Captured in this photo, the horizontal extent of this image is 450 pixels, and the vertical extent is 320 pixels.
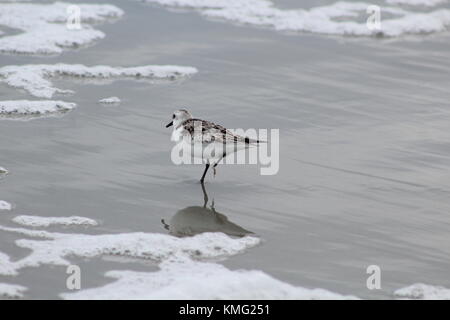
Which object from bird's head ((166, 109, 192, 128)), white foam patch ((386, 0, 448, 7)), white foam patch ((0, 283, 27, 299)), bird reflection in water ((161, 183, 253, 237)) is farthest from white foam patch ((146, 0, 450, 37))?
white foam patch ((0, 283, 27, 299))

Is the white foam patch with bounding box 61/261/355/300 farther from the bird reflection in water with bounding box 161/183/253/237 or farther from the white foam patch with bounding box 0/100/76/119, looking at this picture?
the white foam patch with bounding box 0/100/76/119

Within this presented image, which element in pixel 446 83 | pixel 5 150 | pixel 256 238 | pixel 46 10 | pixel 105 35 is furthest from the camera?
pixel 46 10

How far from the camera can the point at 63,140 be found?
30.8 feet

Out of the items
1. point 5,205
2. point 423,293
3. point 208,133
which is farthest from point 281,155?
point 423,293

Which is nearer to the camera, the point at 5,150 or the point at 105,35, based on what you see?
the point at 5,150

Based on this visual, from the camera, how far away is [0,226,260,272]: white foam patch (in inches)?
272

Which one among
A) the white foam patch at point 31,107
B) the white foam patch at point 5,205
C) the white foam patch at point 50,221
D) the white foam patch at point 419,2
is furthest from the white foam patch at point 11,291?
the white foam patch at point 419,2

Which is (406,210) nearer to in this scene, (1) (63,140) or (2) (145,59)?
(1) (63,140)

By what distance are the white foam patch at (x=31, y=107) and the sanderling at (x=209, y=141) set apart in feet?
6.55

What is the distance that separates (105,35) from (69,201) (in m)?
5.80

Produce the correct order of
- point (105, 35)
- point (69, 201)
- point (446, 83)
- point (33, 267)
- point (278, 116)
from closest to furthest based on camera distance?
point (33, 267), point (69, 201), point (278, 116), point (446, 83), point (105, 35)

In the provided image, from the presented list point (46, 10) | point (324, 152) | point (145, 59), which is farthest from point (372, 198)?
point (46, 10)

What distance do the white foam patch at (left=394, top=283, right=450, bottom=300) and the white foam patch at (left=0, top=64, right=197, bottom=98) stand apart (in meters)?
5.72

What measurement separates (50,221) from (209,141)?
5.84ft
